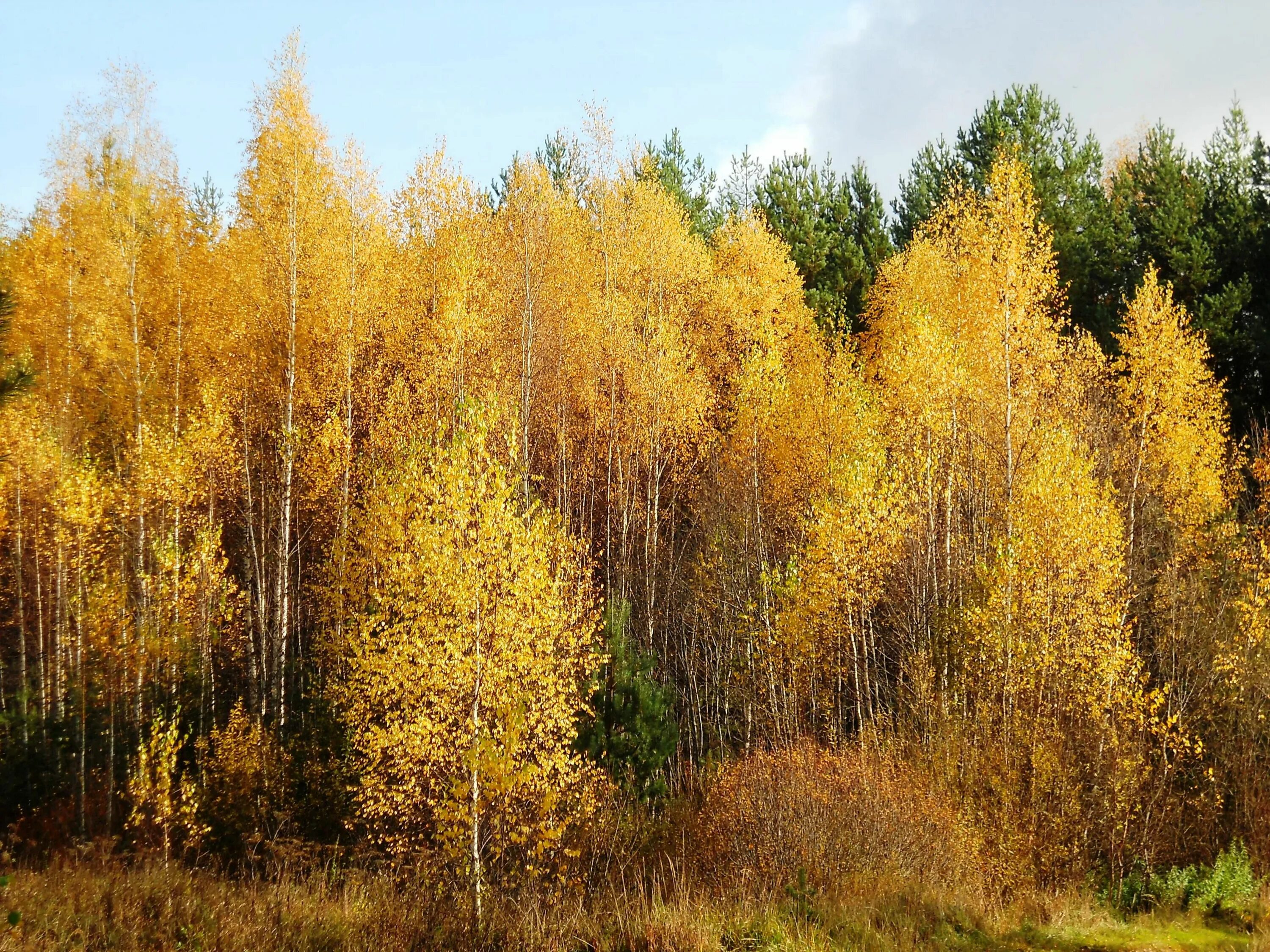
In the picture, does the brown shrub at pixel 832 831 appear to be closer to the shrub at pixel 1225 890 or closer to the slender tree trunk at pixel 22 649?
the shrub at pixel 1225 890

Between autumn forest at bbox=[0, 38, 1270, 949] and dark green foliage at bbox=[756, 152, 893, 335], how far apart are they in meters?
0.69

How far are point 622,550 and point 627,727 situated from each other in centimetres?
807

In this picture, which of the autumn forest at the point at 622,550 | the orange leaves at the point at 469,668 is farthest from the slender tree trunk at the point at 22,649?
the orange leaves at the point at 469,668

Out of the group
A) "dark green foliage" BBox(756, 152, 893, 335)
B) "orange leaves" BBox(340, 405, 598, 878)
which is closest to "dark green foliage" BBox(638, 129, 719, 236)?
"dark green foliage" BBox(756, 152, 893, 335)

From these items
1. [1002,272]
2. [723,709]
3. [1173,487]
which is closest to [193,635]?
[723,709]

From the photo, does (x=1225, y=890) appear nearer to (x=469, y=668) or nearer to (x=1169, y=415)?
(x=469, y=668)

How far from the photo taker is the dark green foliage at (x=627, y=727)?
16.0m

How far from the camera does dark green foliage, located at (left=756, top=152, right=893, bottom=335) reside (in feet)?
A: 95.5

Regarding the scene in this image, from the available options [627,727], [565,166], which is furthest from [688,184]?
[627,727]

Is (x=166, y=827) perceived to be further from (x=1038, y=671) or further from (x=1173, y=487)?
(x=1173, y=487)

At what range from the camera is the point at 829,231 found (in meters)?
30.6

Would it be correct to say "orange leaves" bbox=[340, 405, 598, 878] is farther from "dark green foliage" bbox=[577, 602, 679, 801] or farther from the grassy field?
"dark green foliage" bbox=[577, 602, 679, 801]

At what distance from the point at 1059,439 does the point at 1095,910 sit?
23.3 feet

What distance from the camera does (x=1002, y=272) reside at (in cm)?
1845
